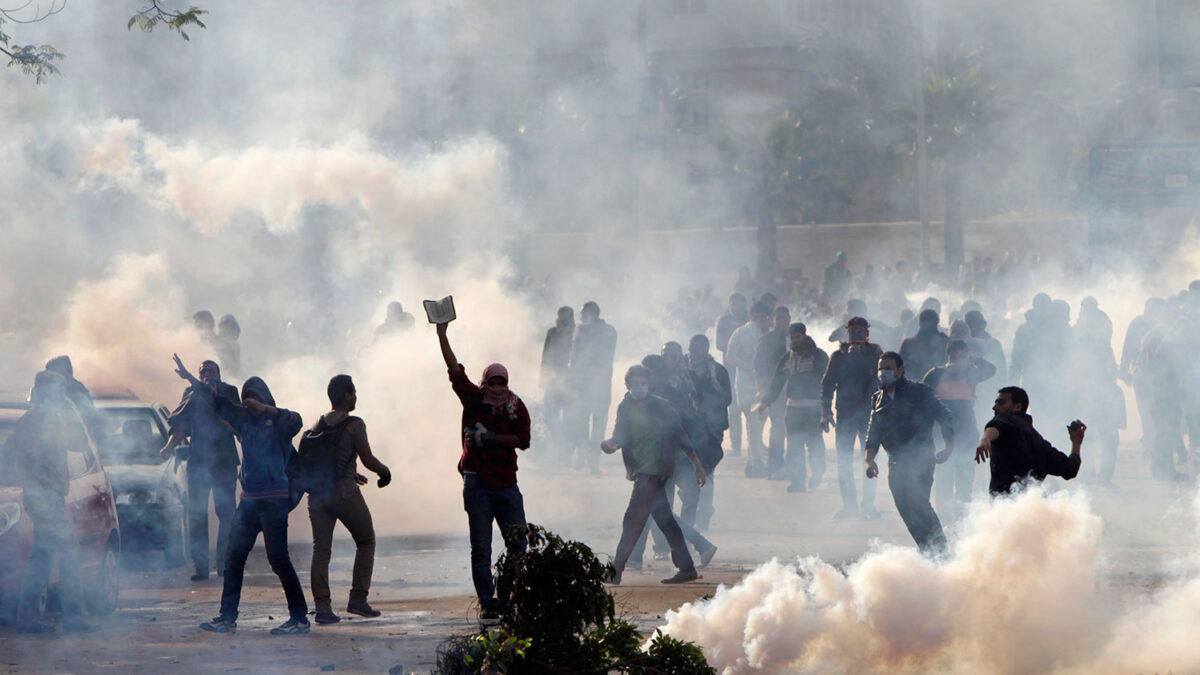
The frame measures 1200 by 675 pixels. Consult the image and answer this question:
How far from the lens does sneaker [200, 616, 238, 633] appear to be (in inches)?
317

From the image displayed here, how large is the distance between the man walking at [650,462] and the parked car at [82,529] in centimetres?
292

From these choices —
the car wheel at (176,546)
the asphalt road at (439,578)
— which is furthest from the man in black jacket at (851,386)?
the car wheel at (176,546)

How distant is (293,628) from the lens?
315 inches

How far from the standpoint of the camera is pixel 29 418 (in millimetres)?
8102

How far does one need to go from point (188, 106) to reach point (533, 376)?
23.5ft

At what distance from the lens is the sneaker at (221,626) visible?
8047mm

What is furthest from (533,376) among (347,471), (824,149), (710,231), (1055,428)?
(824,149)

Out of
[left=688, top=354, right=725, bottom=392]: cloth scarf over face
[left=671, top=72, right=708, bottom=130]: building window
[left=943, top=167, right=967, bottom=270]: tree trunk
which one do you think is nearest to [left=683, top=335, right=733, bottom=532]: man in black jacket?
[left=688, top=354, right=725, bottom=392]: cloth scarf over face

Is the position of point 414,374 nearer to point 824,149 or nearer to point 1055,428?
point 1055,428

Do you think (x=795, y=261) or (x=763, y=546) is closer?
(x=763, y=546)

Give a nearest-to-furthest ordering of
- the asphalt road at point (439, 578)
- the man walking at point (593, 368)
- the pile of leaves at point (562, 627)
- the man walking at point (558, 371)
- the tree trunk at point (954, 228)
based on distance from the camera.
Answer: the pile of leaves at point (562, 627), the asphalt road at point (439, 578), the man walking at point (593, 368), the man walking at point (558, 371), the tree trunk at point (954, 228)

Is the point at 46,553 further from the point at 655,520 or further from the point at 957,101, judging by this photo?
the point at 957,101

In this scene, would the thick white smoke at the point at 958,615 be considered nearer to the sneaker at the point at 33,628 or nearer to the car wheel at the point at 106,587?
the sneaker at the point at 33,628

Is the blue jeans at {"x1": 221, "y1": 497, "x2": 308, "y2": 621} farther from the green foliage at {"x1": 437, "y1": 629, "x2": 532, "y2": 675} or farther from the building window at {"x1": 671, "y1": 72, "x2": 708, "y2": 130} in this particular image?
the building window at {"x1": 671, "y1": 72, "x2": 708, "y2": 130}
